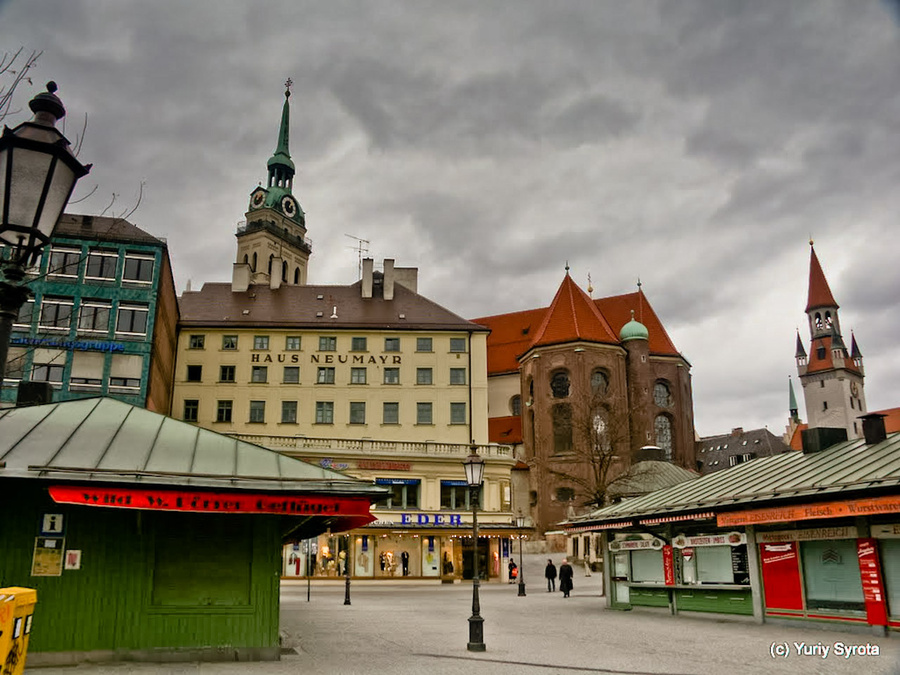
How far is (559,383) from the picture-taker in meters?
72.4

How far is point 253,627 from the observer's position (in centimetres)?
1294

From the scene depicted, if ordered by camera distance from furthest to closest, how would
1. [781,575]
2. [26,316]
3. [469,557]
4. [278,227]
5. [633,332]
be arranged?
[278,227], [633,332], [469,557], [26,316], [781,575]

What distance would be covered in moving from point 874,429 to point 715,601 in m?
5.84

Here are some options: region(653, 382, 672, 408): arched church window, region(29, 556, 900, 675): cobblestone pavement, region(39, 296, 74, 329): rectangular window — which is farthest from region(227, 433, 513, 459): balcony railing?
region(653, 382, 672, 408): arched church window

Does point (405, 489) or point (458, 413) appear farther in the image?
point (458, 413)

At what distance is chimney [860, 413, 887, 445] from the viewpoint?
19.2 metres

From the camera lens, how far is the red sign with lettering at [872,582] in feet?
52.5

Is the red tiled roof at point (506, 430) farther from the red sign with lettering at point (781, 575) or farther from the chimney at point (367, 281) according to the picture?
the red sign with lettering at point (781, 575)

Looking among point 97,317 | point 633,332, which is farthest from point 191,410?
point 633,332

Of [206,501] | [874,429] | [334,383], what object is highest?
[334,383]

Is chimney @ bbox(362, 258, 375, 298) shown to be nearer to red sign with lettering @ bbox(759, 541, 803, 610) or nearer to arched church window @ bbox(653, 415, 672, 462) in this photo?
arched church window @ bbox(653, 415, 672, 462)

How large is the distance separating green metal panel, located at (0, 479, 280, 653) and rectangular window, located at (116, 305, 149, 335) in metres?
36.6

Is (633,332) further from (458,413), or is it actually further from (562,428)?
(458,413)

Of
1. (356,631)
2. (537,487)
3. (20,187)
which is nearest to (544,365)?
(537,487)
